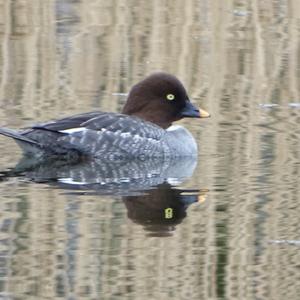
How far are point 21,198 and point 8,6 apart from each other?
810 centimetres

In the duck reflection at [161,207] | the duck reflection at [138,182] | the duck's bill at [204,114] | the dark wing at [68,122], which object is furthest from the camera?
the duck's bill at [204,114]

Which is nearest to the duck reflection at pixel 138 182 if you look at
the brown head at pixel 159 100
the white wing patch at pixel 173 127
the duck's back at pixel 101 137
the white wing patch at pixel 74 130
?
the duck's back at pixel 101 137

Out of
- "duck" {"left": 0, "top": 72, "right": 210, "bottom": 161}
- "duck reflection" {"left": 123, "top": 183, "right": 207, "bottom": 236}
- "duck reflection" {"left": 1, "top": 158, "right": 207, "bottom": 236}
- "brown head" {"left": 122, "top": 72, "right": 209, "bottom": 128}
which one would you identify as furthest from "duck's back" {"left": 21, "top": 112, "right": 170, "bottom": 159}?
"duck reflection" {"left": 123, "top": 183, "right": 207, "bottom": 236}

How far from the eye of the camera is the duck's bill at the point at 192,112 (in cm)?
1159

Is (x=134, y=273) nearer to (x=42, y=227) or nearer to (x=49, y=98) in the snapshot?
(x=42, y=227)

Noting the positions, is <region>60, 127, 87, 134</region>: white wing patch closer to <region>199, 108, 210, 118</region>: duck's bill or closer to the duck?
the duck

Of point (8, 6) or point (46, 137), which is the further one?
point (8, 6)

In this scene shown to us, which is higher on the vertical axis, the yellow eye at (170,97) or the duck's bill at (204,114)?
the yellow eye at (170,97)

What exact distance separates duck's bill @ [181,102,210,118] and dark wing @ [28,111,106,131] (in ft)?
2.60

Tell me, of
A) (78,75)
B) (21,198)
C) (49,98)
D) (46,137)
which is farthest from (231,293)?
(78,75)

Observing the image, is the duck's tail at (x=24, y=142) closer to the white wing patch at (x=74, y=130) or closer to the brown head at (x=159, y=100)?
the white wing patch at (x=74, y=130)

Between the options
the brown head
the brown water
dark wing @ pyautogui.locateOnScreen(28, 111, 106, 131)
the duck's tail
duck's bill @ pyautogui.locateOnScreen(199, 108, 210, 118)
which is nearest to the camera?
the brown water

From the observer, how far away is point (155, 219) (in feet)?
29.4

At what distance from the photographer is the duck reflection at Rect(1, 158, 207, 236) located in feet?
29.7
